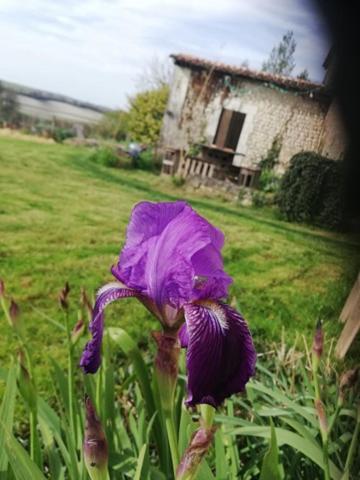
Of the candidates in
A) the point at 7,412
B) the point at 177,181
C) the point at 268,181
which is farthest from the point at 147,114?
the point at 7,412

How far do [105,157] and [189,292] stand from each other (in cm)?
76

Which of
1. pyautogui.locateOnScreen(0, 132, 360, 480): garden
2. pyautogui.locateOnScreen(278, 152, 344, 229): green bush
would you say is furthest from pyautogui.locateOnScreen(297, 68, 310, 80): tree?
pyautogui.locateOnScreen(0, 132, 360, 480): garden

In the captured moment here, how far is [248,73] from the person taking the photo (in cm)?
81

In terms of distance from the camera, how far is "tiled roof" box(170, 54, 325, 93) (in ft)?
2.40

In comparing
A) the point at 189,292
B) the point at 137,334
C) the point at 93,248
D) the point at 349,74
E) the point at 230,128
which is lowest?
the point at 137,334

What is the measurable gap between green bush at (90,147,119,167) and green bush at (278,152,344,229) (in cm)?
37

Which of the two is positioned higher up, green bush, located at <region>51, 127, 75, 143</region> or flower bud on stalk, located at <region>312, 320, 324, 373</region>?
green bush, located at <region>51, 127, 75, 143</region>

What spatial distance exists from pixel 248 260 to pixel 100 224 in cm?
32

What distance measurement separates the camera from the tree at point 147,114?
2.89 feet

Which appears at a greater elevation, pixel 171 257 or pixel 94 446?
pixel 171 257

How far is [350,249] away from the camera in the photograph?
76cm

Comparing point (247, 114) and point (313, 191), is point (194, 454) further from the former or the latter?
point (247, 114)

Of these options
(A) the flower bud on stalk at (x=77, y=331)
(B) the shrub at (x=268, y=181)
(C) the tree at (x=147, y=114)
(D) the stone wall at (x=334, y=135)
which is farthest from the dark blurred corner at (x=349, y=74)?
(A) the flower bud on stalk at (x=77, y=331)

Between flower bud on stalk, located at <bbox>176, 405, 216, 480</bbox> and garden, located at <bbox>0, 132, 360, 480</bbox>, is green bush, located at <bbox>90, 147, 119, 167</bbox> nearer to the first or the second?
garden, located at <bbox>0, 132, 360, 480</bbox>
